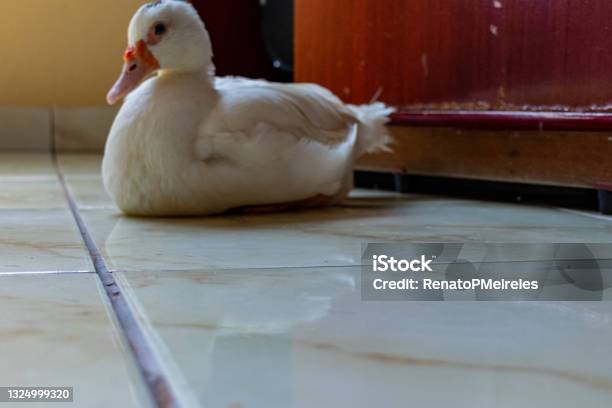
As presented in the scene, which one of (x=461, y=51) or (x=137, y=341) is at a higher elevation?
(x=461, y=51)

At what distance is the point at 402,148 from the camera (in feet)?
5.66

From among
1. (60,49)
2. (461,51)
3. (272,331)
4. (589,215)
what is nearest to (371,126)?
(461,51)

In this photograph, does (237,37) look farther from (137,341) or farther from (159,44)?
(137,341)

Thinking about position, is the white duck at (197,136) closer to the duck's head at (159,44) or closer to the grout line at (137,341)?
the duck's head at (159,44)

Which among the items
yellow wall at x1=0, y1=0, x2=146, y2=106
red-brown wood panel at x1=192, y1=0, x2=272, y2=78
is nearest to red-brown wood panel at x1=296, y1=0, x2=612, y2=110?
red-brown wood panel at x1=192, y1=0, x2=272, y2=78

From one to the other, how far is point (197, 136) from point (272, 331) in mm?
668

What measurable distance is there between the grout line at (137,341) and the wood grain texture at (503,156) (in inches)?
30.0

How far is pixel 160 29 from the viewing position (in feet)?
4.28

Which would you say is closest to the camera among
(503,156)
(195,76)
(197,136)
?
(197,136)

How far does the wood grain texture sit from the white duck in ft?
0.94

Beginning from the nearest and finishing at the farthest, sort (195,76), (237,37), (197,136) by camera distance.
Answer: (197,136) < (195,76) < (237,37)

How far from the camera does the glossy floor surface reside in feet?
1.57

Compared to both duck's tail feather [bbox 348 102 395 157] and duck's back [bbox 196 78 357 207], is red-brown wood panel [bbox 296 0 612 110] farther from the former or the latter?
duck's back [bbox 196 78 357 207]

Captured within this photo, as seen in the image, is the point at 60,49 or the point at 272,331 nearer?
the point at 272,331
